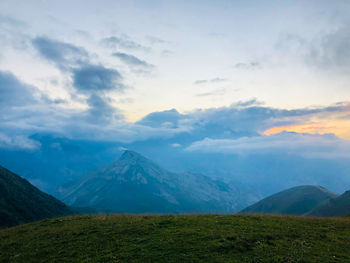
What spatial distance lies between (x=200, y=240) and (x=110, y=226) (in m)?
12.0

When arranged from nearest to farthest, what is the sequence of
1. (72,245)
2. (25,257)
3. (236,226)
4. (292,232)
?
1. (25,257)
2. (72,245)
3. (292,232)
4. (236,226)

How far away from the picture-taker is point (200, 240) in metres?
23.0

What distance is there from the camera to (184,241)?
22844 millimetres

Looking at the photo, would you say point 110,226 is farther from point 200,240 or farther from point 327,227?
point 327,227

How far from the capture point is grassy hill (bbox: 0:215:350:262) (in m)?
20.2

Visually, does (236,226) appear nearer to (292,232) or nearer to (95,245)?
(292,232)

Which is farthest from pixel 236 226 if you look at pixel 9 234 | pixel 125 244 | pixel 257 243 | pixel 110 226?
pixel 9 234

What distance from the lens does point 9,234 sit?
Answer: 3005cm

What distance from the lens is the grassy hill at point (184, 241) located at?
20.2 meters

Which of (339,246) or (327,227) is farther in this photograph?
(327,227)

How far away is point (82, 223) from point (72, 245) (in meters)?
7.84

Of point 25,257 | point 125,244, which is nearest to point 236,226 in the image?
point 125,244

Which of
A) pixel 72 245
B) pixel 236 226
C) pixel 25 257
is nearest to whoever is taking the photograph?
pixel 25 257

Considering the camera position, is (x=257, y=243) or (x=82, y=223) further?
(x=82, y=223)
